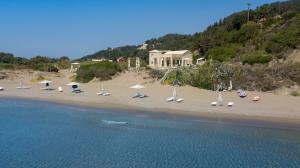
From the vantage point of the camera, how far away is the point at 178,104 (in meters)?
28.4

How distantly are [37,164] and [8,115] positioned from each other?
1433cm

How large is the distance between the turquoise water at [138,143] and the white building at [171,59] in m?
30.4

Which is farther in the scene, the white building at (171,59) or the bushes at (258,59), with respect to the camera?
the white building at (171,59)

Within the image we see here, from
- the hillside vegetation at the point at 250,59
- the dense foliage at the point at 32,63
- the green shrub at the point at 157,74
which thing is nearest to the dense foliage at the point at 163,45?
the hillside vegetation at the point at 250,59

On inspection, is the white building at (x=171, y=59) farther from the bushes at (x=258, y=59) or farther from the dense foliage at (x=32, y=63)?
the dense foliage at (x=32, y=63)

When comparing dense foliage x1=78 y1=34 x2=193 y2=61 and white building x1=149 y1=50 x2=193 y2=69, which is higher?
dense foliage x1=78 y1=34 x2=193 y2=61

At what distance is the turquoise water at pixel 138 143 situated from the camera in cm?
1424

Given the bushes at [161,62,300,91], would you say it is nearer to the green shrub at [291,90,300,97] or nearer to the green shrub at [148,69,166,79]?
the green shrub at [291,90,300,97]

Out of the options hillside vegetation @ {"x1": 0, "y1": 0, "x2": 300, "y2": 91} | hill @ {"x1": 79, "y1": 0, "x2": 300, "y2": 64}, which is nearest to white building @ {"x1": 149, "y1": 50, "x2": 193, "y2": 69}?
hill @ {"x1": 79, "y1": 0, "x2": 300, "y2": 64}

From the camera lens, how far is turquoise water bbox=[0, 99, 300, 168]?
1424cm

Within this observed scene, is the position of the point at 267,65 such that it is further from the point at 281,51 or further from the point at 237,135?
the point at 237,135

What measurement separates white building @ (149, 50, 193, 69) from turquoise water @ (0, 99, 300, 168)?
30.4m

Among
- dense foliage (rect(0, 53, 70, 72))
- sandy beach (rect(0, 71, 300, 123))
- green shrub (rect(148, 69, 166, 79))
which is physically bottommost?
sandy beach (rect(0, 71, 300, 123))

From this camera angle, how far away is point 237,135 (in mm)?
19016
